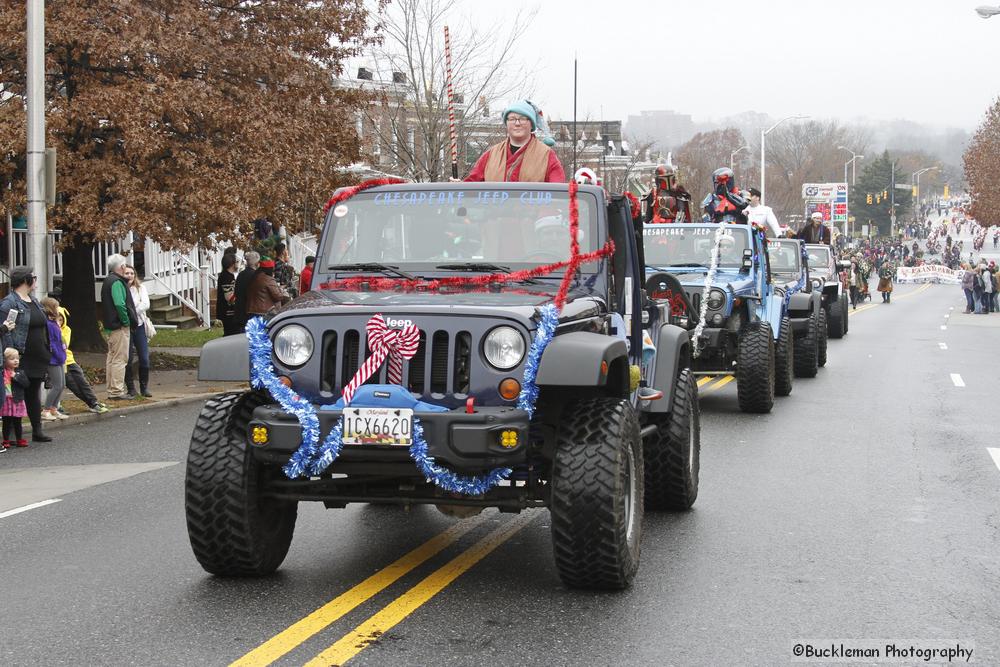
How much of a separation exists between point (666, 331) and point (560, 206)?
1505 millimetres

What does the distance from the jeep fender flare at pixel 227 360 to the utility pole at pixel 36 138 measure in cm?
972

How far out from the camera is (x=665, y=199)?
16875 millimetres

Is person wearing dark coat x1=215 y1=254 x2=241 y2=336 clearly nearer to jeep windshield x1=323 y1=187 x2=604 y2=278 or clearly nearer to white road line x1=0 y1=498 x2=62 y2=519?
white road line x1=0 y1=498 x2=62 y2=519

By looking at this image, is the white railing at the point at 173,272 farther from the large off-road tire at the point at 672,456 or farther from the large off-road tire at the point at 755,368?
the large off-road tire at the point at 672,456

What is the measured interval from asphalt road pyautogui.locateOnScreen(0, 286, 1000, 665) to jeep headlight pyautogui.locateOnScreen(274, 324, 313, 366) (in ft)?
3.75

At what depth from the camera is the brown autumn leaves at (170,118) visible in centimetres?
1772

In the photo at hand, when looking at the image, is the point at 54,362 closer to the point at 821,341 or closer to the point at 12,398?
the point at 12,398

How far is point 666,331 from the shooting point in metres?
8.66

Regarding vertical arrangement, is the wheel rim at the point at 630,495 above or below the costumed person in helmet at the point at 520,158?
below

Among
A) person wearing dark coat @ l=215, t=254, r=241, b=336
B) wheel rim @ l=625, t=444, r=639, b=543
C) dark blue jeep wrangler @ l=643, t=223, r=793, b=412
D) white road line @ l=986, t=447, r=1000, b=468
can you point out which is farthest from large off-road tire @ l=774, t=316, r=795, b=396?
wheel rim @ l=625, t=444, r=639, b=543

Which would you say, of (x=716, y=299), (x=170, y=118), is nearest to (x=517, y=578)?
(x=716, y=299)

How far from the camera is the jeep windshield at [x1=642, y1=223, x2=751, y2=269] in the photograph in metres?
15.4

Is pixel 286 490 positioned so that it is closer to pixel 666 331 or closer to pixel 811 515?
pixel 666 331

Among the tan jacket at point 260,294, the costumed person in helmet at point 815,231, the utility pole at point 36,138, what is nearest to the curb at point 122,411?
the tan jacket at point 260,294
